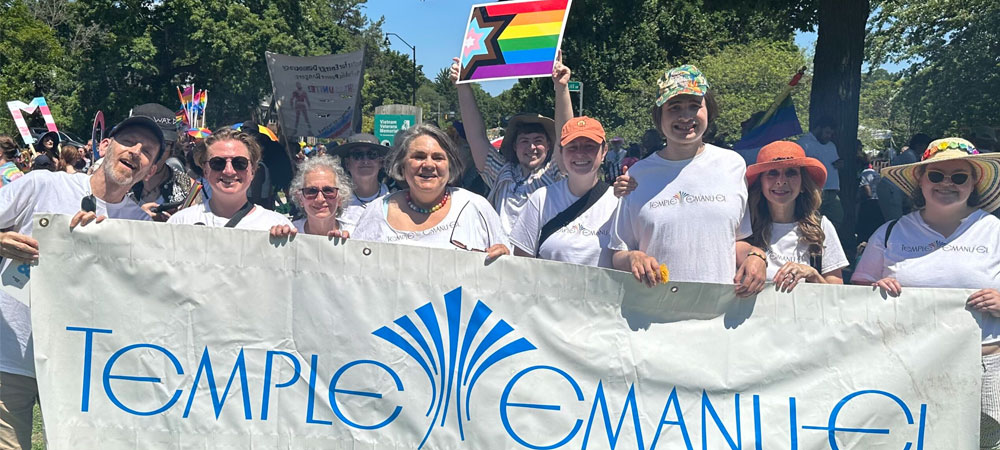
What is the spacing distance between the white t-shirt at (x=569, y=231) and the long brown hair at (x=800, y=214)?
2.06 feet

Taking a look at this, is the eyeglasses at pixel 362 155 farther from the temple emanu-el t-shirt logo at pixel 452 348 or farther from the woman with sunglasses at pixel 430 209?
the temple emanu-el t-shirt logo at pixel 452 348

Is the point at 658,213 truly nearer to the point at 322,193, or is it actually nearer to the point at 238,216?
the point at 322,193

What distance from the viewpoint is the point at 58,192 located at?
3686 mm

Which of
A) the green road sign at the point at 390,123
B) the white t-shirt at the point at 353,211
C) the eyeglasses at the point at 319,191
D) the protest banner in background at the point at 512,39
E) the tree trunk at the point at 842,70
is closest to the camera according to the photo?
the eyeglasses at the point at 319,191

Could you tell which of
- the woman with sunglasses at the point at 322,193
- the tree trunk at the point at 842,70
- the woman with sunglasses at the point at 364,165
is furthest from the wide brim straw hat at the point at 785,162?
the tree trunk at the point at 842,70

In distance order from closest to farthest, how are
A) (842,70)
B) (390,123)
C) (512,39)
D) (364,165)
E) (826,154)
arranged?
(512,39), (364,165), (826,154), (842,70), (390,123)

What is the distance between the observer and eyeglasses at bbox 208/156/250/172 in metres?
3.73

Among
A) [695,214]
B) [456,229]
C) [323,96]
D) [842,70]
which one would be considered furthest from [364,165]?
[842,70]

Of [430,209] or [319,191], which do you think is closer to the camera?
[430,209]

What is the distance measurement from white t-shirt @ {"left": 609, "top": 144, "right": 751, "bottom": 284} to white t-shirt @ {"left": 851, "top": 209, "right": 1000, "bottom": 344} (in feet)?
1.97

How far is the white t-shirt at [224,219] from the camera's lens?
3779 mm

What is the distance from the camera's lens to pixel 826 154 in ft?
29.4

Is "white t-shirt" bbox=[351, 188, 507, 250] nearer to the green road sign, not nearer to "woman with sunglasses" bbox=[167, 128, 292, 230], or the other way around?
"woman with sunglasses" bbox=[167, 128, 292, 230]

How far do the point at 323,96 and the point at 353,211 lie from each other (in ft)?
16.2
